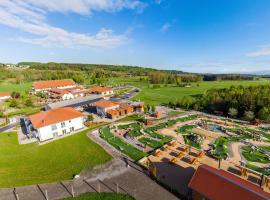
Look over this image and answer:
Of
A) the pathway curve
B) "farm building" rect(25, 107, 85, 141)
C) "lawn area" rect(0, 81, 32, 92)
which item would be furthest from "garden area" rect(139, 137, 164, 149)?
"lawn area" rect(0, 81, 32, 92)

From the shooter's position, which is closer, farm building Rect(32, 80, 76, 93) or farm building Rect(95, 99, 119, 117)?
farm building Rect(95, 99, 119, 117)

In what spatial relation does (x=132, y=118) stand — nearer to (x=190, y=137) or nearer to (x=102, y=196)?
(x=190, y=137)

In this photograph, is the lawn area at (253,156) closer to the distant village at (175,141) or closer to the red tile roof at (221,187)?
the distant village at (175,141)

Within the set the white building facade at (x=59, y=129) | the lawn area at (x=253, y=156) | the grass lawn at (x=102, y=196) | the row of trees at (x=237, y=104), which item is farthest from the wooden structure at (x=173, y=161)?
the row of trees at (x=237, y=104)

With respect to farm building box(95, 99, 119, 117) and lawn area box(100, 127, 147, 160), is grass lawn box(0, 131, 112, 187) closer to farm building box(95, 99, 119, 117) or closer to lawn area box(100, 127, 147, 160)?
lawn area box(100, 127, 147, 160)

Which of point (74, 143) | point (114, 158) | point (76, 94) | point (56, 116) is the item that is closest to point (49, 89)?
point (76, 94)

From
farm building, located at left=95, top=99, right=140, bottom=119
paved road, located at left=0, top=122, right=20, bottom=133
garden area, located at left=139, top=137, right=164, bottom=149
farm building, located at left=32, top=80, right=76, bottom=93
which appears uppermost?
farm building, located at left=32, top=80, right=76, bottom=93

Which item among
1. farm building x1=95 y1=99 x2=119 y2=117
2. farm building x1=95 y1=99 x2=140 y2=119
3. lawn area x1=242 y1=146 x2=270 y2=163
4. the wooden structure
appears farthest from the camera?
farm building x1=95 y1=99 x2=119 y2=117
